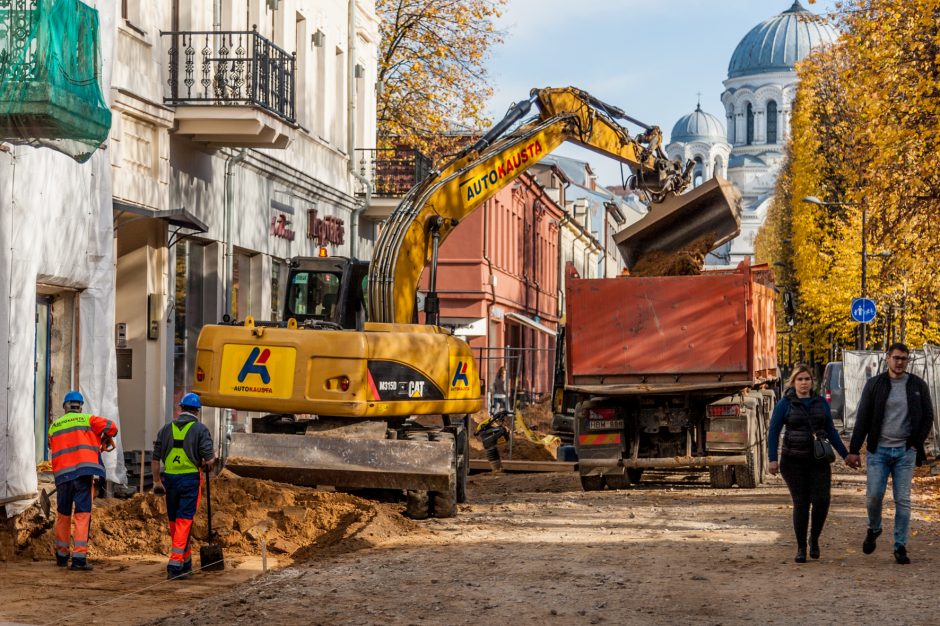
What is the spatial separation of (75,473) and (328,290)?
5976mm

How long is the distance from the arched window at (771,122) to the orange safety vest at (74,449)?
515ft

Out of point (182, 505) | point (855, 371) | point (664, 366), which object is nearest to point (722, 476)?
point (664, 366)

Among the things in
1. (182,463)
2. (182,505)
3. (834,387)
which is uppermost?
(834,387)

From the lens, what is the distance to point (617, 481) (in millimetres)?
19719

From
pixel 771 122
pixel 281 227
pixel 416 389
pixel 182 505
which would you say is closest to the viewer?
pixel 182 505

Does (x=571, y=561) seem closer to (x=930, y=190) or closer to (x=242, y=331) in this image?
(x=242, y=331)

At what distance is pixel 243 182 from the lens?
23.2 metres

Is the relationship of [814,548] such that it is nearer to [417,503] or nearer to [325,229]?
[417,503]

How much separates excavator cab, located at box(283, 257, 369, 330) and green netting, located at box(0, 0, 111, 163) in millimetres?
5098

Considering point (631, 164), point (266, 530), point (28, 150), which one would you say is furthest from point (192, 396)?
point (631, 164)

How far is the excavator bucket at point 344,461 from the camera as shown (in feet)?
49.0

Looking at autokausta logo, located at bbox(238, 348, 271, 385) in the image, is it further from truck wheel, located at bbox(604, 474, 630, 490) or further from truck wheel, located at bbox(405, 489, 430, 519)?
truck wheel, located at bbox(604, 474, 630, 490)

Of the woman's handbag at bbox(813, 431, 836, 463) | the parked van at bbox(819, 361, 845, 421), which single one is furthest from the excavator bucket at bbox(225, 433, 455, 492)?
the parked van at bbox(819, 361, 845, 421)

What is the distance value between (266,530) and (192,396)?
1.56 metres
